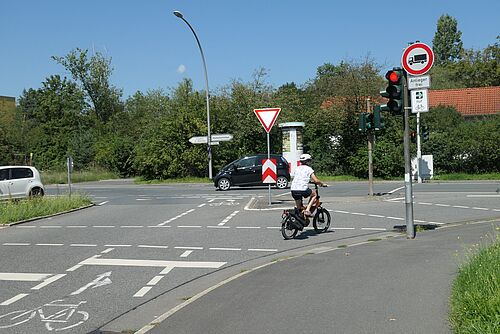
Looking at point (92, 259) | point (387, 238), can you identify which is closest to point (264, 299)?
point (92, 259)

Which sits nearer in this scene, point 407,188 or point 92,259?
point 92,259

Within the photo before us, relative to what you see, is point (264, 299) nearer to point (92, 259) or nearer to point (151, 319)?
point (151, 319)

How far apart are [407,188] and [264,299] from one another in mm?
5603

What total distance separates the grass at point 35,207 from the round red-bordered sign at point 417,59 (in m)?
11.5

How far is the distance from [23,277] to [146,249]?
9.41ft

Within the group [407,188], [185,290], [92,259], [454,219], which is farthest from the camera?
[454,219]

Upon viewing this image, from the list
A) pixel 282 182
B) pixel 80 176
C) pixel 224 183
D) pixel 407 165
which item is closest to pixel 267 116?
pixel 407 165

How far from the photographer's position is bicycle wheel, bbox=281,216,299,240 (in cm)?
1230

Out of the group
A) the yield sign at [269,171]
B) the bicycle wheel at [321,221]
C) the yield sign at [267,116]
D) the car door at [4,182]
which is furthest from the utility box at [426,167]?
the bicycle wheel at [321,221]

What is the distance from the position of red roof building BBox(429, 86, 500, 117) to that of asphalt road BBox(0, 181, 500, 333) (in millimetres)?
34003

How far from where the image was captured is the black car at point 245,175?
29.8 meters

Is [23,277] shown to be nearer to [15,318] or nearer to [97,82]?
[15,318]

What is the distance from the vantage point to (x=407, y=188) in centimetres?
1169

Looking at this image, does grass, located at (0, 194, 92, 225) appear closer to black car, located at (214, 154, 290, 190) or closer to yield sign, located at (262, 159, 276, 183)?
yield sign, located at (262, 159, 276, 183)
